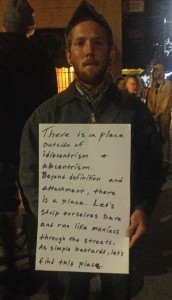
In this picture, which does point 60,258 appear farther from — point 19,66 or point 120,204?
point 19,66

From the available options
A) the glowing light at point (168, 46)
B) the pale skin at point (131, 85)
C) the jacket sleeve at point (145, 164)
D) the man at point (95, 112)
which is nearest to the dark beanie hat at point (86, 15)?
the man at point (95, 112)

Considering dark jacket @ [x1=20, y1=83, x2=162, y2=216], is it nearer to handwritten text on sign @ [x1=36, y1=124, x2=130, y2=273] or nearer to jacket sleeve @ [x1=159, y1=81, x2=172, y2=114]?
handwritten text on sign @ [x1=36, y1=124, x2=130, y2=273]

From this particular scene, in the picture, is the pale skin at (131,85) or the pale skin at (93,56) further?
the pale skin at (131,85)

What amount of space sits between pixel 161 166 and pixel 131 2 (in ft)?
20.4

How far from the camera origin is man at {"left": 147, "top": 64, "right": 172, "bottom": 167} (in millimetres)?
7086

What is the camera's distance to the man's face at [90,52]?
6.31 ft

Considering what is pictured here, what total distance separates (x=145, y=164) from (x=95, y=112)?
1.03 ft

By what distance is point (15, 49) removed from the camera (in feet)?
9.30

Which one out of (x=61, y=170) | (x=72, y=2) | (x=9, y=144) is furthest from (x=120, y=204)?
(x=72, y=2)

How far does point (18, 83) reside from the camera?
2826 mm

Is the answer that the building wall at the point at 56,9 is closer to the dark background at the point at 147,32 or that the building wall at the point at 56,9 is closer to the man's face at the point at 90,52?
the dark background at the point at 147,32

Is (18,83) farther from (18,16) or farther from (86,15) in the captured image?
(86,15)

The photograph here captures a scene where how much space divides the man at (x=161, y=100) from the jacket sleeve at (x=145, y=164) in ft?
16.6

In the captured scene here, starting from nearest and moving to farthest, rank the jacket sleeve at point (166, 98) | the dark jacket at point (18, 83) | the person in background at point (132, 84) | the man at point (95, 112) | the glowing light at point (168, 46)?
the man at point (95, 112), the dark jacket at point (18, 83), the jacket sleeve at point (166, 98), the person in background at point (132, 84), the glowing light at point (168, 46)
